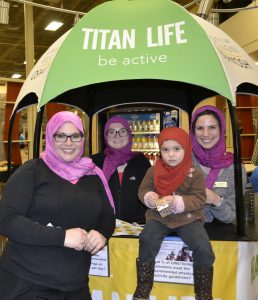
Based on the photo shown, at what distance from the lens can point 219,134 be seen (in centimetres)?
288

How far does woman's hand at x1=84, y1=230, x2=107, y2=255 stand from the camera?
211 centimetres

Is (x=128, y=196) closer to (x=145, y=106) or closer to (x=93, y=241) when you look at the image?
(x=93, y=241)

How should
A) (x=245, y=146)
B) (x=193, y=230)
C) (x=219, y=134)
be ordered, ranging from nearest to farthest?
1. (x=193, y=230)
2. (x=219, y=134)
3. (x=245, y=146)

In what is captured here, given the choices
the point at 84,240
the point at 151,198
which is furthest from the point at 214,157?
the point at 84,240

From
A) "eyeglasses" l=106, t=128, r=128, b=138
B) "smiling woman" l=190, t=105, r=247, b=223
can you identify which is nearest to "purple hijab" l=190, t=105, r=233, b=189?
"smiling woman" l=190, t=105, r=247, b=223

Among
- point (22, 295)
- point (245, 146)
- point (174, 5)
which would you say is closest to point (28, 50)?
point (245, 146)

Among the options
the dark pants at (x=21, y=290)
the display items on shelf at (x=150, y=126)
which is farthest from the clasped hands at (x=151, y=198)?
the display items on shelf at (x=150, y=126)

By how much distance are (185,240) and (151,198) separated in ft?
1.06

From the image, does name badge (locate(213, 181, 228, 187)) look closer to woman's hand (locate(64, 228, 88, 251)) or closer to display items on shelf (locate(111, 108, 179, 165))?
woman's hand (locate(64, 228, 88, 251))

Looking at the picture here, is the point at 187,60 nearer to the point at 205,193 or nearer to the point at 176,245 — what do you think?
the point at 205,193

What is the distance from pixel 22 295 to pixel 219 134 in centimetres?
167

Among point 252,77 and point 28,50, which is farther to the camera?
point 28,50

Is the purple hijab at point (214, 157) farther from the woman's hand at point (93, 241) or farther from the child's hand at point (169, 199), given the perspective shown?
the woman's hand at point (93, 241)

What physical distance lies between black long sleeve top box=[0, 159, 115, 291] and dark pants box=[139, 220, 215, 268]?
1.44ft
